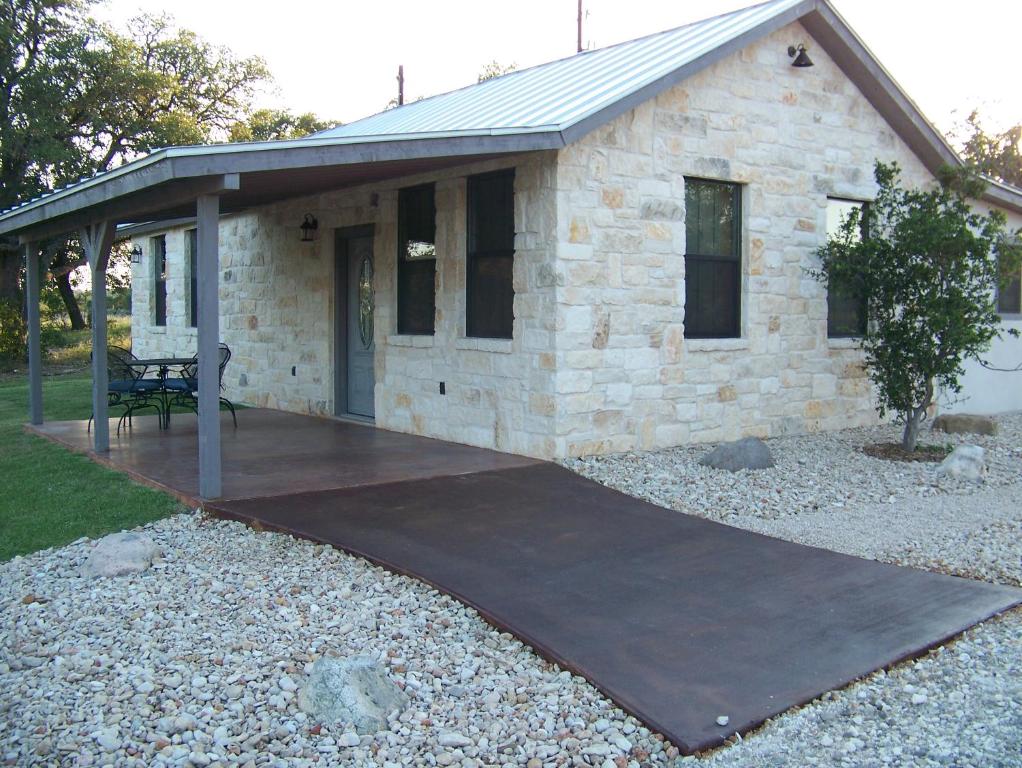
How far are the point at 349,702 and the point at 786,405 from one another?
25.3 feet

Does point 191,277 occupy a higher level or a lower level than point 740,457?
higher

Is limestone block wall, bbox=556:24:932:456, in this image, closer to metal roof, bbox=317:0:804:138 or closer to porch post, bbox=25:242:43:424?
metal roof, bbox=317:0:804:138

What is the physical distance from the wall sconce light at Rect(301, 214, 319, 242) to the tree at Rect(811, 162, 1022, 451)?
20.4 ft

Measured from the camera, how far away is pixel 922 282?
941 cm

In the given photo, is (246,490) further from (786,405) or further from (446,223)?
(786,405)

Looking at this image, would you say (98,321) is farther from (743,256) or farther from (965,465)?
(965,465)

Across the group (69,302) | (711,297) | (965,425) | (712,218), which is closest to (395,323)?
(711,297)

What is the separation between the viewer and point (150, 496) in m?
7.23

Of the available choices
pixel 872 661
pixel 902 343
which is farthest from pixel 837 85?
pixel 872 661

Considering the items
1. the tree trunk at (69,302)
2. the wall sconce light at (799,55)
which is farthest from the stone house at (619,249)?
the tree trunk at (69,302)

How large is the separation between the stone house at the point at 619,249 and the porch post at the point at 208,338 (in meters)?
0.90

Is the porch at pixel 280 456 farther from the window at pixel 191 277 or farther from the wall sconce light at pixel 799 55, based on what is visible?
the wall sconce light at pixel 799 55

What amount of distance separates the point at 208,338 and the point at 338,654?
10.1 ft

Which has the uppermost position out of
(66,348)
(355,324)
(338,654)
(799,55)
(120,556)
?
(799,55)
